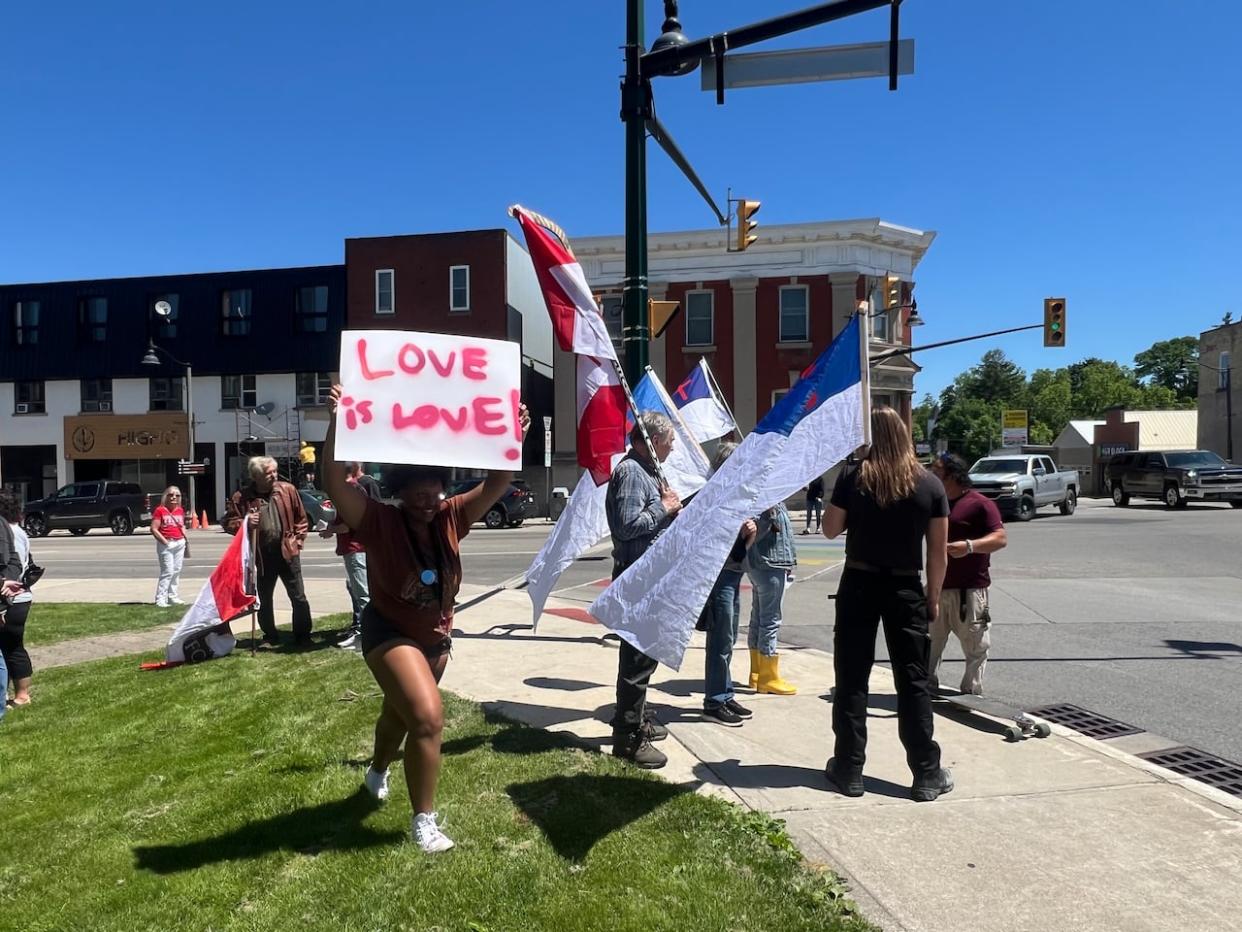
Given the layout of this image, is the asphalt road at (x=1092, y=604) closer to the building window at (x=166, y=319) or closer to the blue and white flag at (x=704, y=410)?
the blue and white flag at (x=704, y=410)

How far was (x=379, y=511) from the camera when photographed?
3623 millimetres

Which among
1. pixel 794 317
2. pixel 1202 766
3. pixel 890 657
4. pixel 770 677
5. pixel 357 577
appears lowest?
pixel 1202 766

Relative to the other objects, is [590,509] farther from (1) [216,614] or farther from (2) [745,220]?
(2) [745,220]

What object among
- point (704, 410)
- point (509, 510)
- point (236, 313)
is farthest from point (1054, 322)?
point (236, 313)

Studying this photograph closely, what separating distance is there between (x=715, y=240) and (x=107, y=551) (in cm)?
2334

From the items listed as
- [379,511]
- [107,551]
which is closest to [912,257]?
[107,551]

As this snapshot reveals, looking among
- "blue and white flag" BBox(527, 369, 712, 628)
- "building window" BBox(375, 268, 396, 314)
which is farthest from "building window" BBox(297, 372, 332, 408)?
"blue and white flag" BBox(527, 369, 712, 628)

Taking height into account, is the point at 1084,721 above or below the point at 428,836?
below

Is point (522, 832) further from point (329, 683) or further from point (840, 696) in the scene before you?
point (329, 683)

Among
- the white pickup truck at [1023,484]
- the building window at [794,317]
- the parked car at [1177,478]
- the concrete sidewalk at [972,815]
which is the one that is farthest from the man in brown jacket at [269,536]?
the parked car at [1177,478]

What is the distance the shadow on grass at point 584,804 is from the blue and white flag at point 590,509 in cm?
188

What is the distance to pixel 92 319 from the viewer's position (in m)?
37.0

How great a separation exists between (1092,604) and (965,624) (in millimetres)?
5867

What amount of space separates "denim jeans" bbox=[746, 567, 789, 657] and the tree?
369 feet
